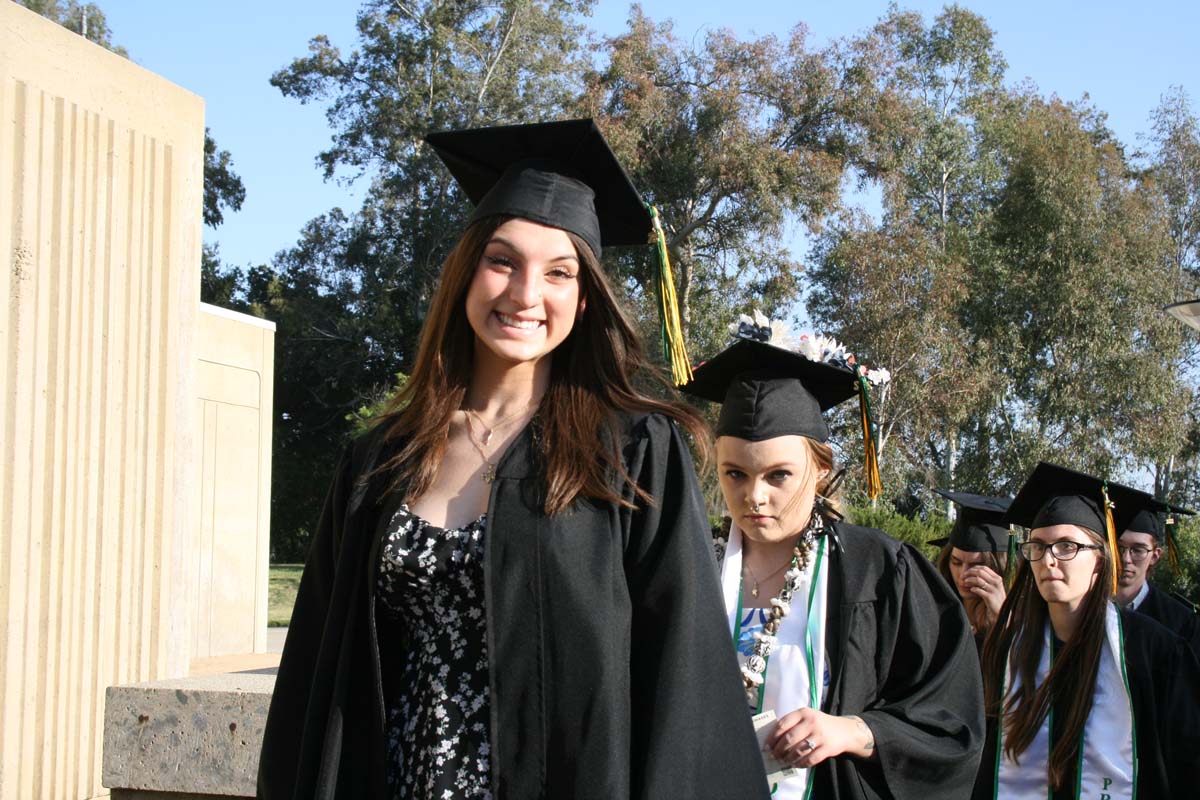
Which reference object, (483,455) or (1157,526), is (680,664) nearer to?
(483,455)

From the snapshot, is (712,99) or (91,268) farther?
(712,99)

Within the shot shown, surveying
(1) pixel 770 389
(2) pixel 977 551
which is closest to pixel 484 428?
(1) pixel 770 389

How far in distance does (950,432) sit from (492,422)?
90.9 feet

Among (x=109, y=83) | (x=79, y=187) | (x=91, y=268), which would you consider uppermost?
(x=109, y=83)

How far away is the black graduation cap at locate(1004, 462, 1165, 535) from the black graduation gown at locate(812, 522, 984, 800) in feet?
7.17

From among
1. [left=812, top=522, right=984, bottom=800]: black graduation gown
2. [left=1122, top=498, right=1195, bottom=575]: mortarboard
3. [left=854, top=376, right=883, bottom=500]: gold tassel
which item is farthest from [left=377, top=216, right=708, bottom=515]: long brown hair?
[left=1122, top=498, right=1195, bottom=575]: mortarboard

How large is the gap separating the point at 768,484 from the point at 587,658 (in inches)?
61.5

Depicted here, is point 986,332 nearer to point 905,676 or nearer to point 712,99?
point 712,99

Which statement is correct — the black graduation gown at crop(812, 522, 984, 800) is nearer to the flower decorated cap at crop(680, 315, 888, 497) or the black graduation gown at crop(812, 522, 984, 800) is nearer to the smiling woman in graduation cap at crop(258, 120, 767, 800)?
the flower decorated cap at crop(680, 315, 888, 497)

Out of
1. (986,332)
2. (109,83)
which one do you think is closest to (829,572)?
(109,83)

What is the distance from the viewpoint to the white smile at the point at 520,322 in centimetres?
242

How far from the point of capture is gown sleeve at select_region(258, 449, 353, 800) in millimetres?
2318

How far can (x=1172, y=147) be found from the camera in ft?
110

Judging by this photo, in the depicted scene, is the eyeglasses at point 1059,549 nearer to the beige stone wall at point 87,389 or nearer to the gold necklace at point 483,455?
the gold necklace at point 483,455
